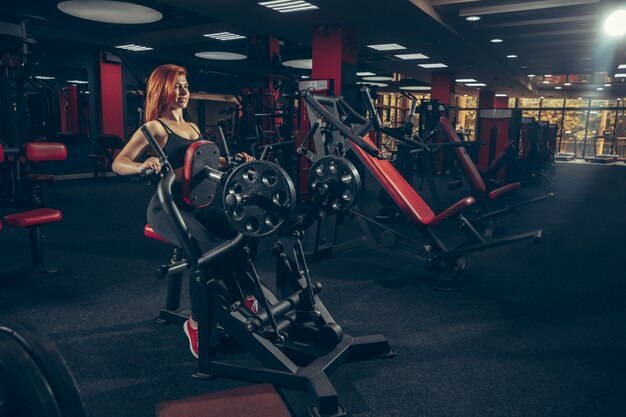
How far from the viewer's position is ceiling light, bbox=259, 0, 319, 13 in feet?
17.0

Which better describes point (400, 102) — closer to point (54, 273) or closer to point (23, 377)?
point (54, 273)

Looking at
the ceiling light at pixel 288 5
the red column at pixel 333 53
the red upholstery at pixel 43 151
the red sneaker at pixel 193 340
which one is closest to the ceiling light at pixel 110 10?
the ceiling light at pixel 288 5

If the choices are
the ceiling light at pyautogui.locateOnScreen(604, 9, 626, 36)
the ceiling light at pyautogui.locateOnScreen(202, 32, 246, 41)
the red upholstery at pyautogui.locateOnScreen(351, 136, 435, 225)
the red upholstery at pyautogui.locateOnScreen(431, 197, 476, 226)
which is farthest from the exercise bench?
the ceiling light at pyautogui.locateOnScreen(604, 9, 626, 36)

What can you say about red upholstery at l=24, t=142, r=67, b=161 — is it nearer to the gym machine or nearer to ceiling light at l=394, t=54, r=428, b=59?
the gym machine

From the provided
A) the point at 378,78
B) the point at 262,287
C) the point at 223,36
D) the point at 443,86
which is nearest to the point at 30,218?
the point at 262,287

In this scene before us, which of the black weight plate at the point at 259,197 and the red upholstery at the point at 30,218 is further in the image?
the red upholstery at the point at 30,218

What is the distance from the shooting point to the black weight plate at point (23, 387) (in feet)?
2.13

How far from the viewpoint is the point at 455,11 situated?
19.7 feet

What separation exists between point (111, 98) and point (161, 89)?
7.52 metres

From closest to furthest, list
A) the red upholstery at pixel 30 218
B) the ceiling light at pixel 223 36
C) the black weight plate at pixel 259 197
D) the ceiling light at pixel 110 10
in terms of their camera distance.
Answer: the black weight plate at pixel 259 197 → the red upholstery at pixel 30 218 → the ceiling light at pixel 110 10 → the ceiling light at pixel 223 36

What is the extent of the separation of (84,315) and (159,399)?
3.07 ft

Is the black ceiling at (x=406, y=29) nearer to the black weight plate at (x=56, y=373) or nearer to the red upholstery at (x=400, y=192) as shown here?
the red upholstery at (x=400, y=192)

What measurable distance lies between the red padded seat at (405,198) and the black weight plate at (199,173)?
1.37 meters

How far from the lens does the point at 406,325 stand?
7.50ft
